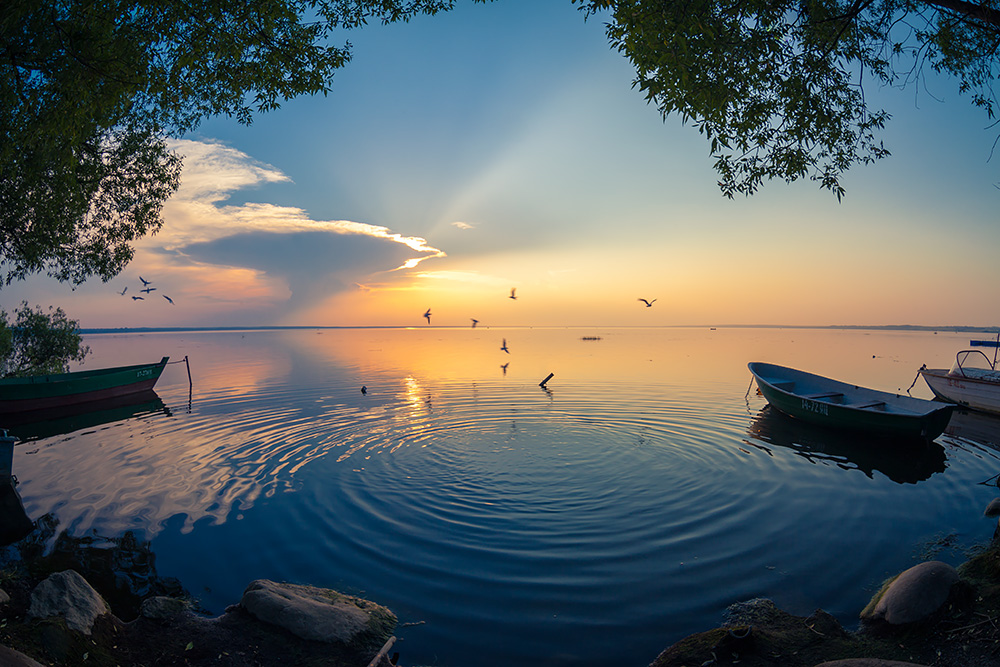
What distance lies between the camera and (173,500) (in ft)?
37.6

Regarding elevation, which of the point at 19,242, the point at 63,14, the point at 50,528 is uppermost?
the point at 63,14

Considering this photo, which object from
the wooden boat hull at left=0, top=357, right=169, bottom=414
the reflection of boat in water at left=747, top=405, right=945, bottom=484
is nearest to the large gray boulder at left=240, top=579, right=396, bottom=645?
the reflection of boat in water at left=747, top=405, right=945, bottom=484

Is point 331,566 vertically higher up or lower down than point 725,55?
lower down

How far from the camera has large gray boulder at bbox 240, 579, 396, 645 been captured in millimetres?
5906

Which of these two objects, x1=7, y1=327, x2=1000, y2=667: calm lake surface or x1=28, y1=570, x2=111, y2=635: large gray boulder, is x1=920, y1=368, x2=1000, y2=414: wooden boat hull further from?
x1=28, y1=570, x2=111, y2=635: large gray boulder

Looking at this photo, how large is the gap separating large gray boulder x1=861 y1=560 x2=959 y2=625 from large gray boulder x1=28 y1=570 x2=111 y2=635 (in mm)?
9813

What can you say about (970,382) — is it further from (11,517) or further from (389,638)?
(11,517)

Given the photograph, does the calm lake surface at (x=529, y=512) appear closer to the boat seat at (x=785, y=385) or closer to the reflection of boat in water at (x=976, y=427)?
the reflection of boat in water at (x=976, y=427)

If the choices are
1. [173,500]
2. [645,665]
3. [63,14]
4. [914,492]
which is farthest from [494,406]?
[63,14]

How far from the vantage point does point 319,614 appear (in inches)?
241

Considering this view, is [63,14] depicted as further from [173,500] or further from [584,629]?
[584,629]

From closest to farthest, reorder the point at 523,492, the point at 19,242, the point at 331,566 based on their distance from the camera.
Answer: the point at 331,566 → the point at 523,492 → the point at 19,242

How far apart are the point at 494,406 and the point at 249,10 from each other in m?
18.5

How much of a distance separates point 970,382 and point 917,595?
86.2 ft
